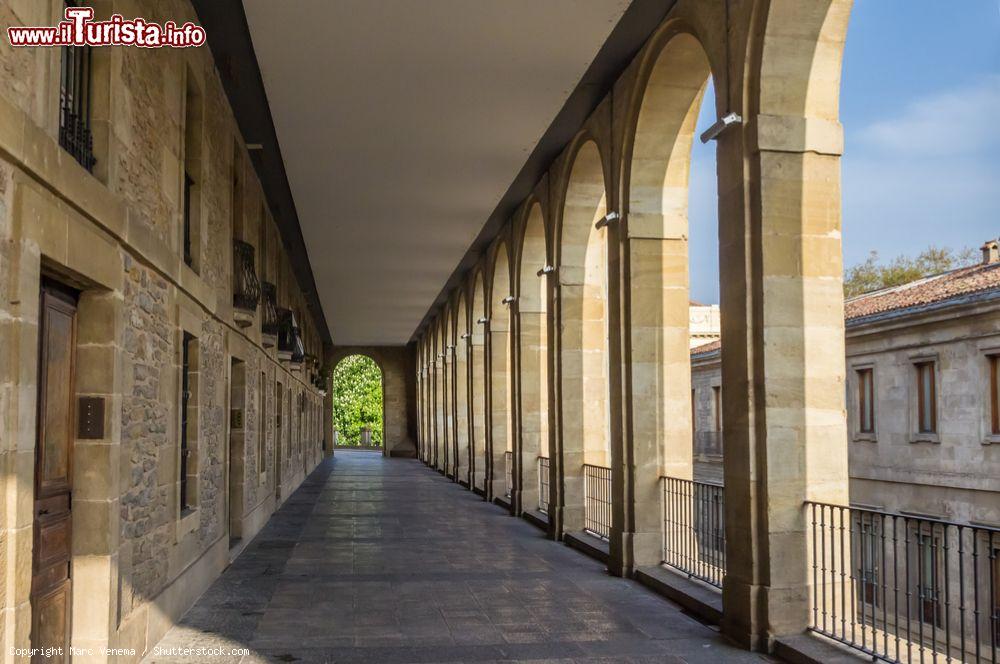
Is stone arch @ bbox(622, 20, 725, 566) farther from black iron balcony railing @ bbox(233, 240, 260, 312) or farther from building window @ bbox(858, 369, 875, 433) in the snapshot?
building window @ bbox(858, 369, 875, 433)

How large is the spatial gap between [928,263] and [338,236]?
24.1 meters

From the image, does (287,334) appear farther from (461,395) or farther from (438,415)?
(438,415)

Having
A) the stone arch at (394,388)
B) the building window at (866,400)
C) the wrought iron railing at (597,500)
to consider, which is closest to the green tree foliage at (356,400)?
the stone arch at (394,388)

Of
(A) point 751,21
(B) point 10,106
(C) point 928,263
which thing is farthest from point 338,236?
(C) point 928,263

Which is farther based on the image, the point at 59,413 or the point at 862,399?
A: the point at 862,399

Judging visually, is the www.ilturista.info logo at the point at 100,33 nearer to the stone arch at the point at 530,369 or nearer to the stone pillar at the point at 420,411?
the stone arch at the point at 530,369

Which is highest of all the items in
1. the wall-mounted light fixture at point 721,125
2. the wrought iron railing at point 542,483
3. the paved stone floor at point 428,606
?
the wall-mounted light fixture at point 721,125

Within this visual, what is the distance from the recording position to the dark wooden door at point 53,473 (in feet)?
15.7

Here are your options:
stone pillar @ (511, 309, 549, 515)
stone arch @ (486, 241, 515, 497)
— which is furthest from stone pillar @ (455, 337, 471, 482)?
stone pillar @ (511, 309, 549, 515)

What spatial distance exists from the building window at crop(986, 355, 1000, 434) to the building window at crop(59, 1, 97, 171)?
1773 cm

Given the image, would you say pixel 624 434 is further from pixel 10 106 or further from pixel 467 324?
pixel 467 324

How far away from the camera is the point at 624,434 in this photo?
9.45 m

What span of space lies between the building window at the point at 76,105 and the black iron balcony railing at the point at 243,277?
204 inches

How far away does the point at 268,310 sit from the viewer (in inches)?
548
